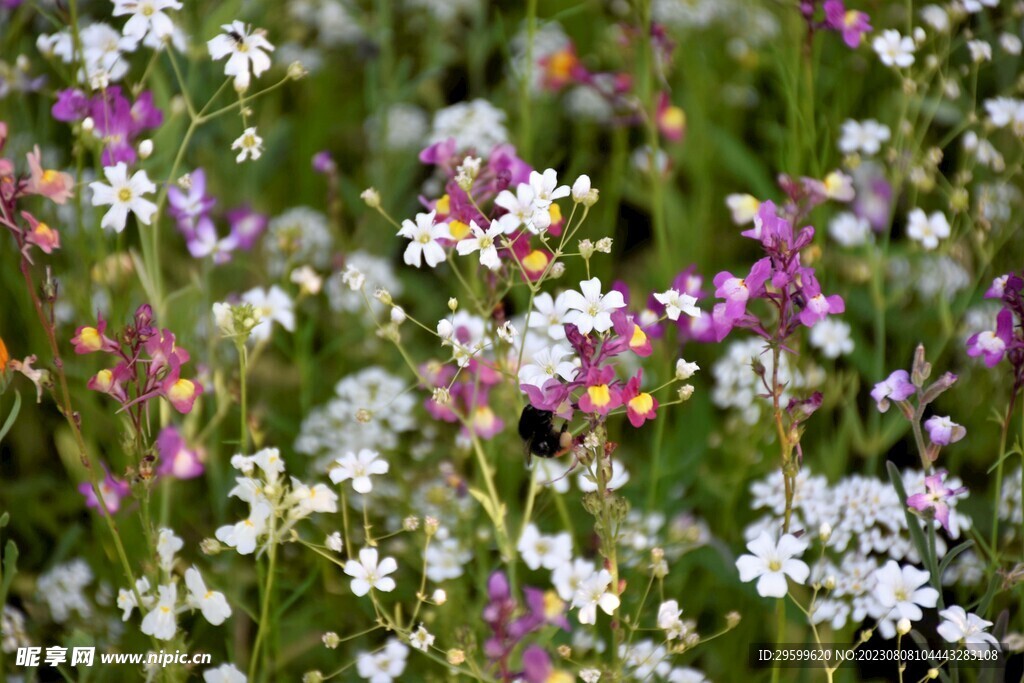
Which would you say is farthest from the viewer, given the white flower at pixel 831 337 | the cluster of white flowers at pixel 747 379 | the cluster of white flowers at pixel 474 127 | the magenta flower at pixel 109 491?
the cluster of white flowers at pixel 474 127

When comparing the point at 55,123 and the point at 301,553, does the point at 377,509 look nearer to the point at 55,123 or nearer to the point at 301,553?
the point at 301,553

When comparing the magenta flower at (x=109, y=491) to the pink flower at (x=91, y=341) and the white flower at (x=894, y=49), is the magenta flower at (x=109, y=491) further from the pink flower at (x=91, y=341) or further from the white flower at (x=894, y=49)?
the white flower at (x=894, y=49)

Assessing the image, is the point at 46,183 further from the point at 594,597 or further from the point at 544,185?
the point at 594,597

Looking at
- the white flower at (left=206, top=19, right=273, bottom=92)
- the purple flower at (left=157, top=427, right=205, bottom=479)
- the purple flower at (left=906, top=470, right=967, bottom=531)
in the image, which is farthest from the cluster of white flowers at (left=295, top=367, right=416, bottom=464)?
the purple flower at (left=906, top=470, right=967, bottom=531)

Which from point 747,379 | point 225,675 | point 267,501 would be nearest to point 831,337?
point 747,379

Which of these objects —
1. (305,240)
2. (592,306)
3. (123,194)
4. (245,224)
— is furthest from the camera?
(305,240)

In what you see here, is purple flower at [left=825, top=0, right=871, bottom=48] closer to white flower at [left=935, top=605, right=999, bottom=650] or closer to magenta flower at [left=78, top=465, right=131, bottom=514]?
white flower at [left=935, top=605, right=999, bottom=650]

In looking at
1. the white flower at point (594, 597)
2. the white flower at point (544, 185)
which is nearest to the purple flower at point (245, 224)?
the white flower at point (544, 185)
